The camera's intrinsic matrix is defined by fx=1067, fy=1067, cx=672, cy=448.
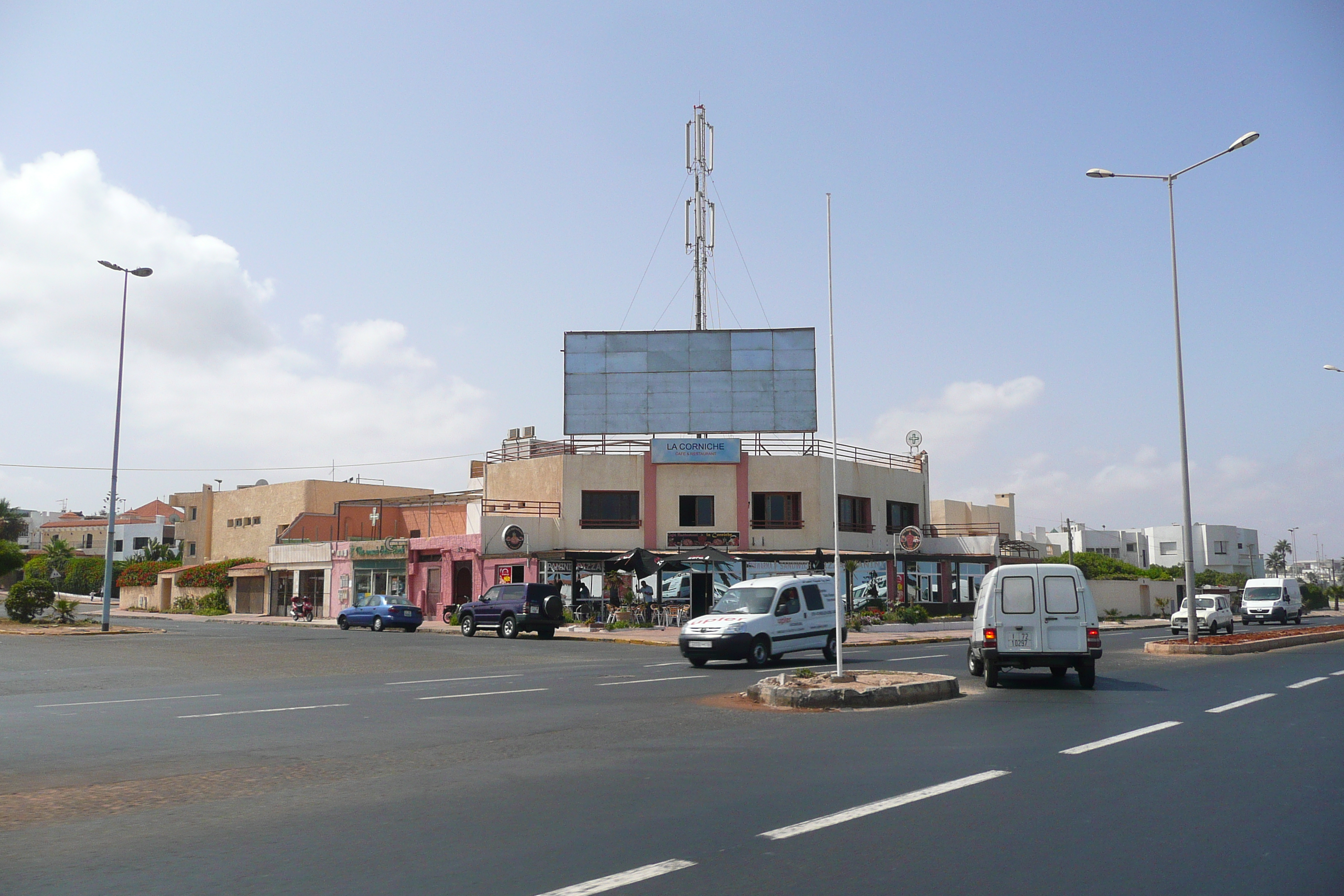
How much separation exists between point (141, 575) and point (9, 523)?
28457mm

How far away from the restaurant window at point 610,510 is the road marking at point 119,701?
30.9m

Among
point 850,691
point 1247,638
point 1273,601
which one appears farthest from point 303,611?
point 1273,601

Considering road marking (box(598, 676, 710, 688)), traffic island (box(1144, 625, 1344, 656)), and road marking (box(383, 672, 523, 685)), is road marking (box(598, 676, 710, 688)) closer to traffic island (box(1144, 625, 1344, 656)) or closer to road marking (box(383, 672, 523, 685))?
road marking (box(383, 672, 523, 685))

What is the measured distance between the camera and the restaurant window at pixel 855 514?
48812mm

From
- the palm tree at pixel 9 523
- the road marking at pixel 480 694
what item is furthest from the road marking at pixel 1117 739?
the palm tree at pixel 9 523

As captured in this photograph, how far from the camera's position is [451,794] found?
8.09m

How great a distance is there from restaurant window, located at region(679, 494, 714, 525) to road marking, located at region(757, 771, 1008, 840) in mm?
38868

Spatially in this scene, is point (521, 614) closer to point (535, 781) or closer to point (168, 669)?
point (168, 669)

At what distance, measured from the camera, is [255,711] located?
1427 centimetres

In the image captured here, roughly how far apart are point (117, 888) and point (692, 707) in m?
9.36

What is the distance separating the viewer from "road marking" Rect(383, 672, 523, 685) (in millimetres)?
18719

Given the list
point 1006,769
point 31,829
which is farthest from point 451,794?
point 1006,769

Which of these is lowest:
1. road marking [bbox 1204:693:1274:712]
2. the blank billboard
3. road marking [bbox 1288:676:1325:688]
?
road marking [bbox 1288:676:1325:688]

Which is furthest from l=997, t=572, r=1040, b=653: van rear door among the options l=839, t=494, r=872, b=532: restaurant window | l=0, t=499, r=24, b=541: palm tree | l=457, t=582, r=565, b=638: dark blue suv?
l=0, t=499, r=24, b=541: palm tree
